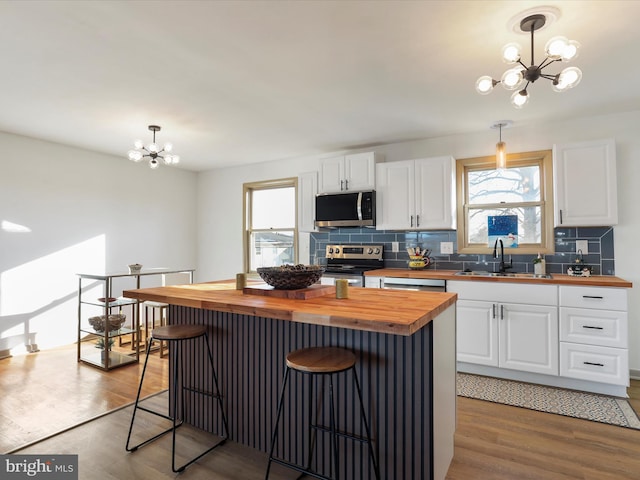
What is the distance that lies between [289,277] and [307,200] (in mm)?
2744

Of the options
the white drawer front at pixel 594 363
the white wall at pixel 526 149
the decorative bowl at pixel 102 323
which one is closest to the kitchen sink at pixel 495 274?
the white drawer front at pixel 594 363

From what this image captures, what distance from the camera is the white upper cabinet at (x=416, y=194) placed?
3.73 meters

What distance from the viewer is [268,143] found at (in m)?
4.38

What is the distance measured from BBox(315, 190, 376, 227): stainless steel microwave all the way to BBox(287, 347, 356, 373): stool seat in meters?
2.51

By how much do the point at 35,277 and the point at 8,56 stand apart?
2660 mm

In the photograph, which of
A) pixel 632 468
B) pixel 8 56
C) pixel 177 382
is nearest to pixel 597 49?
pixel 632 468

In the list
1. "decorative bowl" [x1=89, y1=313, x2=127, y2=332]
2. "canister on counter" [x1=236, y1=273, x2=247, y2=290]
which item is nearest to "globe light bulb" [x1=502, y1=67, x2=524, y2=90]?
"canister on counter" [x1=236, y1=273, x2=247, y2=290]

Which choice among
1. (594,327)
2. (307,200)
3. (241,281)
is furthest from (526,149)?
(241,281)

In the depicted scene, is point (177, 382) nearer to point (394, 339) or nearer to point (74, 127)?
point (394, 339)

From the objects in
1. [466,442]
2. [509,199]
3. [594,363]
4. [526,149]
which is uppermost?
[526,149]

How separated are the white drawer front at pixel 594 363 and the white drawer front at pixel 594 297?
1.08 feet

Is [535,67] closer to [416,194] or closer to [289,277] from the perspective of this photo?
[289,277]

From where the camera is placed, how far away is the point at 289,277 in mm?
1942

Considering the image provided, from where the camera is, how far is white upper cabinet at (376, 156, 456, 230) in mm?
3732
